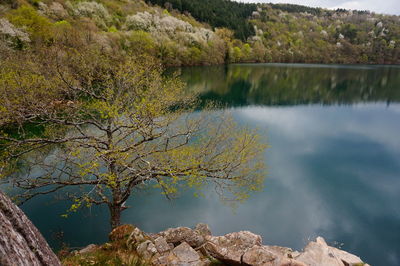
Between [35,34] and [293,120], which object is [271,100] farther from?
[35,34]

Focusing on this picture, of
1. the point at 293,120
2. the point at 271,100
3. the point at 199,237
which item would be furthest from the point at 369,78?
the point at 199,237

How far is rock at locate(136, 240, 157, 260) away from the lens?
8773mm

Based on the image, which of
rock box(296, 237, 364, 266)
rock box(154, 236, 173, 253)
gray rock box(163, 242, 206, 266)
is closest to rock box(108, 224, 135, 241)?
rock box(154, 236, 173, 253)

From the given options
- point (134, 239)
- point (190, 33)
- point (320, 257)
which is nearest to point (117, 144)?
point (134, 239)

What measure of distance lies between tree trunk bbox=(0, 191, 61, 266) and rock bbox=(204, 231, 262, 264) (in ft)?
19.2

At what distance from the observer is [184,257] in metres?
8.89

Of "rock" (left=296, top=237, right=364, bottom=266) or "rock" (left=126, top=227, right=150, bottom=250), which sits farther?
"rock" (left=126, top=227, right=150, bottom=250)

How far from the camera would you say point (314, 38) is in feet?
520

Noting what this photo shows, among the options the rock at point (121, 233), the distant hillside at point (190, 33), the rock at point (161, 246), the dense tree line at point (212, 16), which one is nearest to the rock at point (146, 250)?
the rock at point (161, 246)

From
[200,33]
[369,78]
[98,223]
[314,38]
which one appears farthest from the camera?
[314,38]

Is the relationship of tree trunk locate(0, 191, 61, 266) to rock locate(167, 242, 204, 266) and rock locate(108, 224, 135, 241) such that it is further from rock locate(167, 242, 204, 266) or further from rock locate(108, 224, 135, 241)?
rock locate(108, 224, 135, 241)

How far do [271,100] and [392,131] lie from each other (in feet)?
66.9

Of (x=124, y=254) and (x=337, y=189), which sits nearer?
(x=124, y=254)

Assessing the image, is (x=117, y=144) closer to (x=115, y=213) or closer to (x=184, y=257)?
(x=115, y=213)
